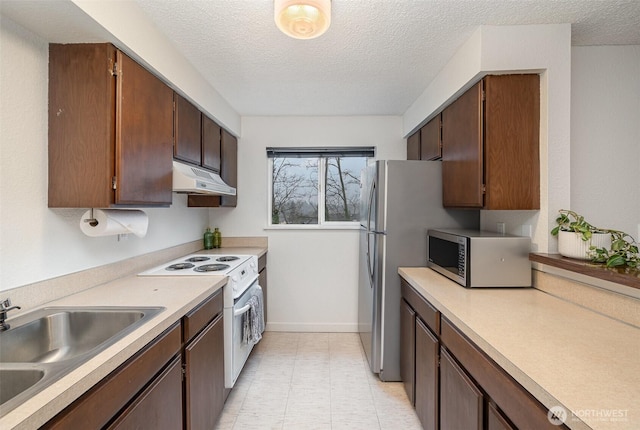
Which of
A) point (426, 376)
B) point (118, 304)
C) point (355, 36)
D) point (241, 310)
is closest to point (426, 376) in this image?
point (426, 376)

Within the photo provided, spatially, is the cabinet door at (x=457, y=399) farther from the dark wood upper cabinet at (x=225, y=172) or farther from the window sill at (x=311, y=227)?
the dark wood upper cabinet at (x=225, y=172)

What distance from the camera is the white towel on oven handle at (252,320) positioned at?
222 centimetres

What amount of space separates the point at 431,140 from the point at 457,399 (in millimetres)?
1960

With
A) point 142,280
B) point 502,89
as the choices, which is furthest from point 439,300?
point 142,280

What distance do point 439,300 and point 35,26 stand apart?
2.21 meters

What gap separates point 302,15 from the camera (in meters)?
1.36

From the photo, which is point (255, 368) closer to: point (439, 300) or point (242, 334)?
point (242, 334)

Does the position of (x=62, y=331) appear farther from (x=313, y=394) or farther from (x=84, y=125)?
(x=313, y=394)

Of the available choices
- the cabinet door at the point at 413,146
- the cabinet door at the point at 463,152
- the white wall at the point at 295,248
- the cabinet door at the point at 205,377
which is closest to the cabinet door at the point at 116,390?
the cabinet door at the point at 205,377

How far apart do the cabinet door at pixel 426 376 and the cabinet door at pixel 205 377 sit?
4.01 ft

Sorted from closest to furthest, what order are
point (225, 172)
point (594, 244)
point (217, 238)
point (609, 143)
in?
point (594, 244)
point (609, 143)
point (225, 172)
point (217, 238)

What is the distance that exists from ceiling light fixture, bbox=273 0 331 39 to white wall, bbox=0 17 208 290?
110cm

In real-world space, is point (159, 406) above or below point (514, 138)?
below

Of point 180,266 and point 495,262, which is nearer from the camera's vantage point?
point 495,262
